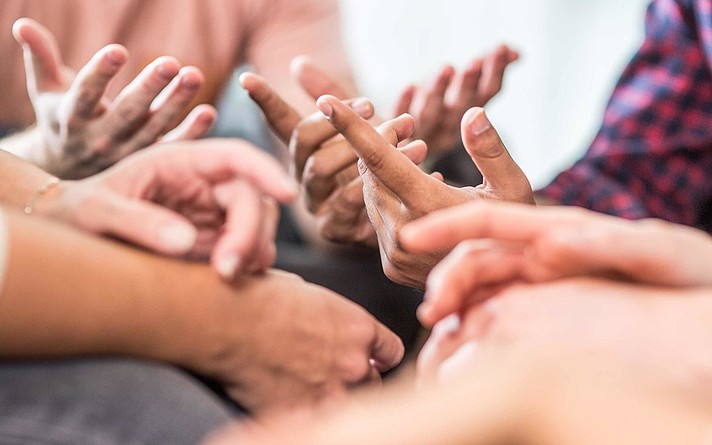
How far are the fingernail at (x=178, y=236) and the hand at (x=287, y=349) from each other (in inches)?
1.6

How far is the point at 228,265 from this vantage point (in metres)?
0.39

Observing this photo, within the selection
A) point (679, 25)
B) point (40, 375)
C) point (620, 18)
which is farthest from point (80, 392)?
point (620, 18)

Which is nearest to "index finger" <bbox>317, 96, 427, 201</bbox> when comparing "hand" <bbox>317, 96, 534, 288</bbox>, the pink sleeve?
"hand" <bbox>317, 96, 534, 288</bbox>

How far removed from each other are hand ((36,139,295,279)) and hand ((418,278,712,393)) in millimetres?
124

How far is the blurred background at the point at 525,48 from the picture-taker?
146cm

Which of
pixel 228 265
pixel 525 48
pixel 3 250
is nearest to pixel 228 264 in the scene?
pixel 228 265

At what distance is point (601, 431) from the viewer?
227mm

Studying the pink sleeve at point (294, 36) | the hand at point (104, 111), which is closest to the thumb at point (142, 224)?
the hand at point (104, 111)

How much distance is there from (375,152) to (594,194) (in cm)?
35

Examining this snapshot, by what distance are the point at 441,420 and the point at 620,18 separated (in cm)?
137

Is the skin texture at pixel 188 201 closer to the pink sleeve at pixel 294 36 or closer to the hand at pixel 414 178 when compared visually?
the hand at pixel 414 178

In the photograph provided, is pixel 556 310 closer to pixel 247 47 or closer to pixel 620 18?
pixel 247 47

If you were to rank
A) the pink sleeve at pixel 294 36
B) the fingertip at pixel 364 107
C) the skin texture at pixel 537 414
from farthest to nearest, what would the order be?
the pink sleeve at pixel 294 36 < the fingertip at pixel 364 107 < the skin texture at pixel 537 414

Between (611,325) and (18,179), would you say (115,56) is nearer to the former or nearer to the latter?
(18,179)
